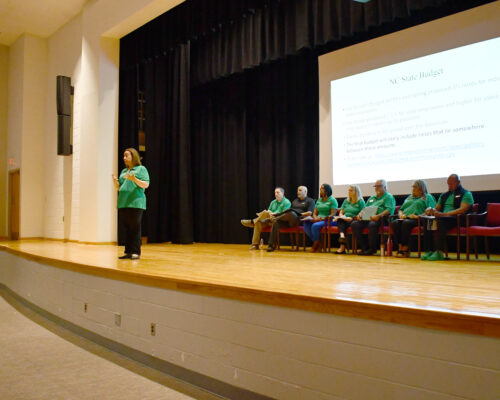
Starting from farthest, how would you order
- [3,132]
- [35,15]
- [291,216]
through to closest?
1. [3,132]
2. [35,15]
3. [291,216]

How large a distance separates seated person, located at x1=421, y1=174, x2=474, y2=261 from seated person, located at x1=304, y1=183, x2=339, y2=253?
1.16m

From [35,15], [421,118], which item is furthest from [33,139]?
[421,118]

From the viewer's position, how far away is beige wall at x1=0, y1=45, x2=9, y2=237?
9.68 m

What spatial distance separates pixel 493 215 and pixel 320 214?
5.78 ft

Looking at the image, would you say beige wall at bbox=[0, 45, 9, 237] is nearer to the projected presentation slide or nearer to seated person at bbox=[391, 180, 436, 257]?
the projected presentation slide

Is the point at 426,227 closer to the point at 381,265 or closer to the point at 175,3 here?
the point at 381,265

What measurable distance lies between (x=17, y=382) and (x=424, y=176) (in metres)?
3.96

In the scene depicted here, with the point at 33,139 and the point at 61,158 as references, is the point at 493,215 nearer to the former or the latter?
the point at 61,158

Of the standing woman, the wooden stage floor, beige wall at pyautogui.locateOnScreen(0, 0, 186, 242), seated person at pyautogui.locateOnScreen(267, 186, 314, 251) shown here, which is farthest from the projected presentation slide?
beige wall at pyautogui.locateOnScreen(0, 0, 186, 242)

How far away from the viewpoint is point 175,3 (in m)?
6.12

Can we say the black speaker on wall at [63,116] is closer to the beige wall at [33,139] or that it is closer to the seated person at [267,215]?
the beige wall at [33,139]

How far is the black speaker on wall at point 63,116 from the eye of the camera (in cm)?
754

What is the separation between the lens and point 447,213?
4.02m

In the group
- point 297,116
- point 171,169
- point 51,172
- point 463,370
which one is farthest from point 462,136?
point 51,172
